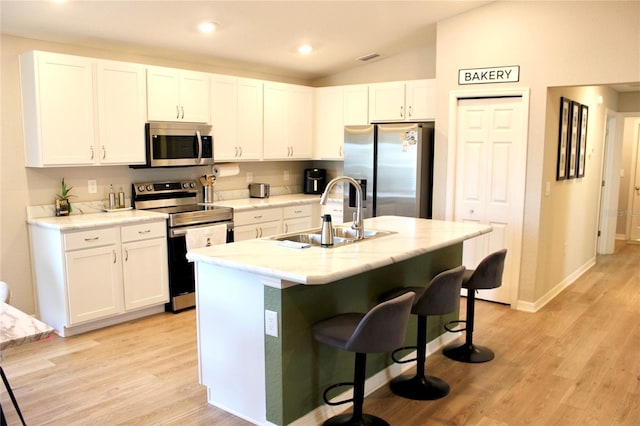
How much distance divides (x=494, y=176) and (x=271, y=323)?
3143mm

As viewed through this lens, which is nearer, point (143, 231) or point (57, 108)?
point (57, 108)

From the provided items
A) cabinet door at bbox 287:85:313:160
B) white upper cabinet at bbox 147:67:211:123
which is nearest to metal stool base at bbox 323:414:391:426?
white upper cabinet at bbox 147:67:211:123

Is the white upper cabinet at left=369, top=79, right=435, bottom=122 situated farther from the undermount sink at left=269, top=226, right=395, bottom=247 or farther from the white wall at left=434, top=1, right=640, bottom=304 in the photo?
the undermount sink at left=269, top=226, right=395, bottom=247

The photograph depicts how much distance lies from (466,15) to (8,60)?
398 centimetres

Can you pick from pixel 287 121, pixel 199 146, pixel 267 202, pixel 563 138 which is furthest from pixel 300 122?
pixel 563 138

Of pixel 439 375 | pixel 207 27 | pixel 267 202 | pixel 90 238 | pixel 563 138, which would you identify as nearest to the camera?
pixel 439 375

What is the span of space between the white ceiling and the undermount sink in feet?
6.56

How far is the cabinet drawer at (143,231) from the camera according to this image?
4328 mm

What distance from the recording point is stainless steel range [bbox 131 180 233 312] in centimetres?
467

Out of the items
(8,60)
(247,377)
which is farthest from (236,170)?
(247,377)

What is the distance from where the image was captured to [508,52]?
15.4 ft

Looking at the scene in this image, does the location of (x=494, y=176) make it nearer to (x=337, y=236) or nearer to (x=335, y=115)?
(x=337, y=236)

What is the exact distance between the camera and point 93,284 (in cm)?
417

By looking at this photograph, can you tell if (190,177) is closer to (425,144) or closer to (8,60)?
(8,60)
